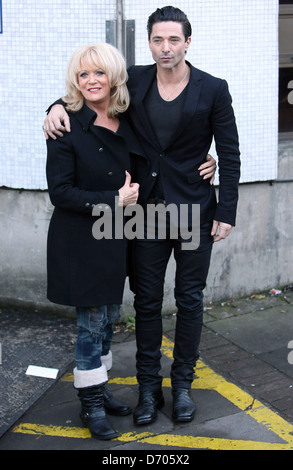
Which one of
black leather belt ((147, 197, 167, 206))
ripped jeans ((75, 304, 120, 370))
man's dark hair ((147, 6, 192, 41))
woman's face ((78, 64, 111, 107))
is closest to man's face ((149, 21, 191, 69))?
man's dark hair ((147, 6, 192, 41))

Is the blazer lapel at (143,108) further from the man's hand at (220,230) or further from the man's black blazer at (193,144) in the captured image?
the man's hand at (220,230)

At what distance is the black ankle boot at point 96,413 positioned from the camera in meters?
3.29

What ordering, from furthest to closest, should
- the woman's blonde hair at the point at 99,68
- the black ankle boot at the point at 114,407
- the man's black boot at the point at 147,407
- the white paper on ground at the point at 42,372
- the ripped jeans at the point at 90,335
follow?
the white paper on ground at the point at 42,372
the black ankle boot at the point at 114,407
the man's black boot at the point at 147,407
the ripped jeans at the point at 90,335
the woman's blonde hair at the point at 99,68

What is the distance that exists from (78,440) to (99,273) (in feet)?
2.88

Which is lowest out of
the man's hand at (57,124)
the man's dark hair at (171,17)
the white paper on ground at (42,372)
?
the white paper on ground at (42,372)

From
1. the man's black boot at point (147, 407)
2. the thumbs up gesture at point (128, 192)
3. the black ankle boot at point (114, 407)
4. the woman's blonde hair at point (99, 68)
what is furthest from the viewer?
the black ankle boot at point (114, 407)

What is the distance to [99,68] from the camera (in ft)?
10.1

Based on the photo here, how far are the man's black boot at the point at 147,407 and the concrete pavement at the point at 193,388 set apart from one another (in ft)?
0.14

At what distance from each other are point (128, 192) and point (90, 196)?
0.21 metres

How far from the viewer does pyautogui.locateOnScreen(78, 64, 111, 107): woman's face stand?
121 inches

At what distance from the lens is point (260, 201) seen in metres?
5.10

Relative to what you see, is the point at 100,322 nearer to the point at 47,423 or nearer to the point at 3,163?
the point at 47,423

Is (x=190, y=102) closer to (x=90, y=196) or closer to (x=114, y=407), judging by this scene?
(x=90, y=196)

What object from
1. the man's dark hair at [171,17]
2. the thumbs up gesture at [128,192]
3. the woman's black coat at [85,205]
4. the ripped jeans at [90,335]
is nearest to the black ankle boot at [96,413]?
the ripped jeans at [90,335]
